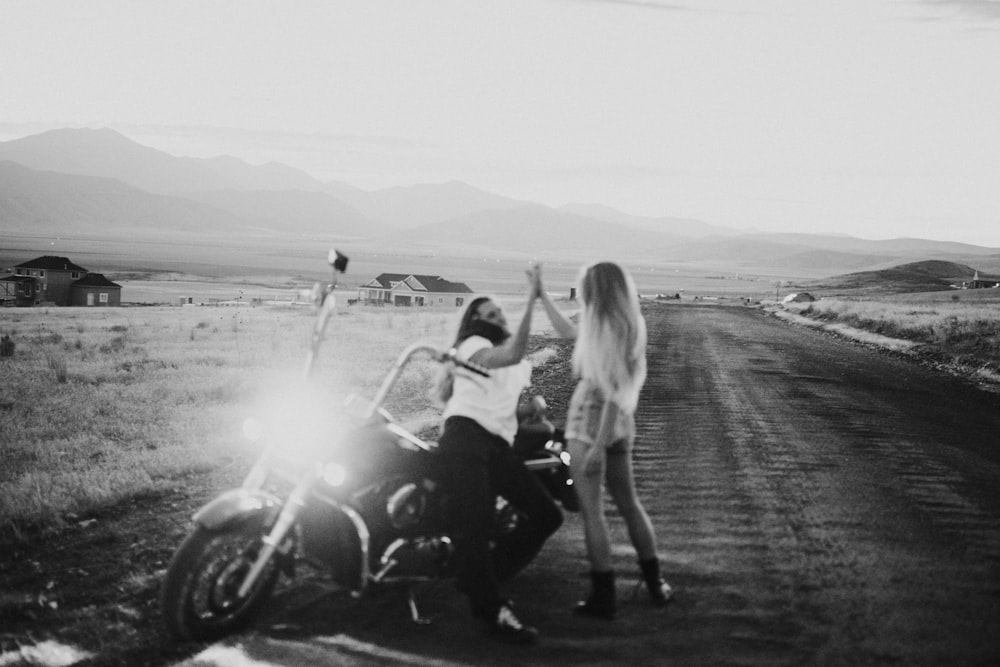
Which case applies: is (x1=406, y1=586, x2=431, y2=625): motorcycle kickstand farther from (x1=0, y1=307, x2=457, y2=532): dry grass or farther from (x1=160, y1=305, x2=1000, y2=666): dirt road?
(x1=0, y1=307, x2=457, y2=532): dry grass

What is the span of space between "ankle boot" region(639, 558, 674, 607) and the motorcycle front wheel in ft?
7.21

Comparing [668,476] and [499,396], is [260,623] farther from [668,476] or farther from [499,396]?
[668,476]

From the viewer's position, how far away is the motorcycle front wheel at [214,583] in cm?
440

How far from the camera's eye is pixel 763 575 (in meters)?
5.61

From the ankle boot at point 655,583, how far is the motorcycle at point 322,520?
1.22 metres

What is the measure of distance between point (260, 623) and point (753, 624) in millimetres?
2832

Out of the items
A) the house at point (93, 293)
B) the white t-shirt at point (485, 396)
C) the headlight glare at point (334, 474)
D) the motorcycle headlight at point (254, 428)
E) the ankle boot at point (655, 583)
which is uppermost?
the white t-shirt at point (485, 396)

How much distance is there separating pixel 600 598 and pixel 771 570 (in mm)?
1449

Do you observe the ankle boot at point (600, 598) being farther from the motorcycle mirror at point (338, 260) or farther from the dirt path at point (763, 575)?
the motorcycle mirror at point (338, 260)

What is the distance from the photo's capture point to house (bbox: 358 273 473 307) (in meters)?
87.2

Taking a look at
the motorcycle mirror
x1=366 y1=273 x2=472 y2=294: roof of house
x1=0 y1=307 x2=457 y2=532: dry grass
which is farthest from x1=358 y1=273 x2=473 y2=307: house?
the motorcycle mirror

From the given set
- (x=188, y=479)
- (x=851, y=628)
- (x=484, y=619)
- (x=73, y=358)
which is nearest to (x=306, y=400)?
(x=484, y=619)

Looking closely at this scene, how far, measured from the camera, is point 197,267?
19038cm

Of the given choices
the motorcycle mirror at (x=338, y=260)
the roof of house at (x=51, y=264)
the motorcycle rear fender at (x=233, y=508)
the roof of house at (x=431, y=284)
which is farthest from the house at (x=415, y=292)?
the motorcycle mirror at (x=338, y=260)
